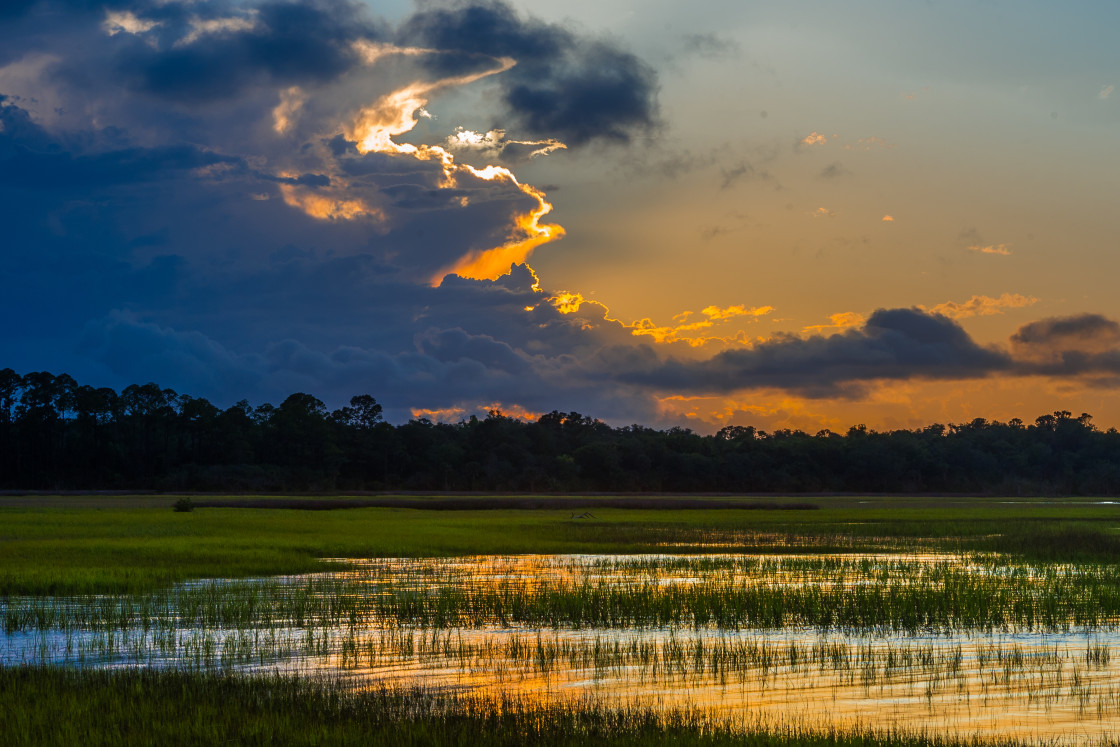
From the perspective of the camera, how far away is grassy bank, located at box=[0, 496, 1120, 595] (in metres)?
32.4

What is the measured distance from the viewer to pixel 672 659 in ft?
58.4

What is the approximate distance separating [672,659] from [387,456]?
148 metres

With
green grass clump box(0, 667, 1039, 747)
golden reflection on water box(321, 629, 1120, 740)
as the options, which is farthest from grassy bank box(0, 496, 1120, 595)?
golden reflection on water box(321, 629, 1120, 740)

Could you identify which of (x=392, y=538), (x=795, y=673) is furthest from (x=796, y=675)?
(x=392, y=538)

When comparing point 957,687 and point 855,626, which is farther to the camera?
point 855,626

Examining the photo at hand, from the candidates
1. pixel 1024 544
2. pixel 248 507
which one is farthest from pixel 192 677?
pixel 248 507

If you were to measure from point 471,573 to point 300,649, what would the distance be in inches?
542

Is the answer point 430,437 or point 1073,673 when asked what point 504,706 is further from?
point 430,437

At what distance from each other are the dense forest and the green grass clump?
131246mm

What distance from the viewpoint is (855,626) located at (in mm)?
21453

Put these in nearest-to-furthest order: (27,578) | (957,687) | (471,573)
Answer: (957,687) < (27,578) < (471,573)

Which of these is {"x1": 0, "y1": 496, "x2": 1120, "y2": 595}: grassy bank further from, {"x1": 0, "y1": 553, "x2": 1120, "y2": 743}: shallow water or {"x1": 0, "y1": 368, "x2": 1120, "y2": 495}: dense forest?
{"x1": 0, "y1": 368, "x2": 1120, "y2": 495}: dense forest

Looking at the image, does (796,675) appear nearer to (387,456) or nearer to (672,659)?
(672,659)

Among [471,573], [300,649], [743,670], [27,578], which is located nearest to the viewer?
[743,670]
